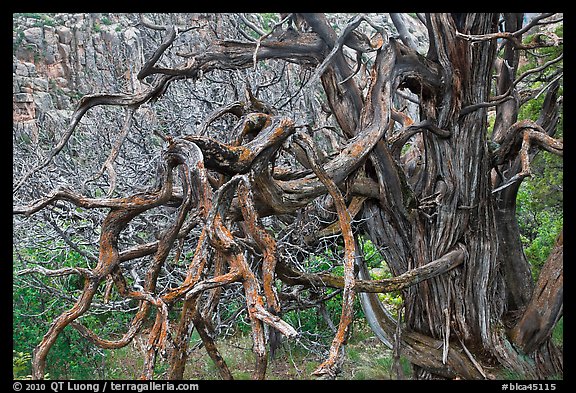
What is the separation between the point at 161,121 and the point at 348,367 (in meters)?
3.95

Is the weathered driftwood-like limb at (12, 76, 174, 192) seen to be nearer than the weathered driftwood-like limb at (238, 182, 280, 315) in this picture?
No

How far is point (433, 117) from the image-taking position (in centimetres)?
482

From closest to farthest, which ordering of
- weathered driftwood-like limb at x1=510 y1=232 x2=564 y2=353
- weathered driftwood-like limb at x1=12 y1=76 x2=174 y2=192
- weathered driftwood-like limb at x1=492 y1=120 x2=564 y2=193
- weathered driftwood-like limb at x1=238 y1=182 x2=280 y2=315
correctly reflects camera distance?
1. weathered driftwood-like limb at x1=238 y1=182 x2=280 y2=315
2. weathered driftwood-like limb at x1=12 y1=76 x2=174 y2=192
3. weathered driftwood-like limb at x1=492 y1=120 x2=564 y2=193
4. weathered driftwood-like limb at x1=510 y1=232 x2=564 y2=353

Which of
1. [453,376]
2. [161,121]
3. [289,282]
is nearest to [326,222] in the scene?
[289,282]

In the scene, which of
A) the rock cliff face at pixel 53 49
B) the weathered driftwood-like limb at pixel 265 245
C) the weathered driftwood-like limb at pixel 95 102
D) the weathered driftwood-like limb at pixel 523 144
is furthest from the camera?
the rock cliff face at pixel 53 49

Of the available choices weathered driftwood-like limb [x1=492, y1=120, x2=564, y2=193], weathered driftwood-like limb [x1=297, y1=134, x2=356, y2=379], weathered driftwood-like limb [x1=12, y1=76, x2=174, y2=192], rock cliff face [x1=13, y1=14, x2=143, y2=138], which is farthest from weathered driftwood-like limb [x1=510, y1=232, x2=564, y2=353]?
rock cliff face [x1=13, y1=14, x2=143, y2=138]

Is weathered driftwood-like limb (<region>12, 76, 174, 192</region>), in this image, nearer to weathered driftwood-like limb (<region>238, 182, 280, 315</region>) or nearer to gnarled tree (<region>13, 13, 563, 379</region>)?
gnarled tree (<region>13, 13, 563, 379</region>)

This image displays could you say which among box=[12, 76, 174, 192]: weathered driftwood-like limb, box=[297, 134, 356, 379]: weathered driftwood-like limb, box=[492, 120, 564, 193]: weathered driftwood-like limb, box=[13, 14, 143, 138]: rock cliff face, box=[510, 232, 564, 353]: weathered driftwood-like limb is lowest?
box=[510, 232, 564, 353]: weathered driftwood-like limb

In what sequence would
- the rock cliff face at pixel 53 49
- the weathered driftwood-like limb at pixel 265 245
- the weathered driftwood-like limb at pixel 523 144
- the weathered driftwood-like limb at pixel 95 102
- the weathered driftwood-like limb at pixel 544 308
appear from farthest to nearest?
the rock cliff face at pixel 53 49 → the weathered driftwood-like limb at pixel 544 308 → the weathered driftwood-like limb at pixel 523 144 → the weathered driftwood-like limb at pixel 95 102 → the weathered driftwood-like limb at pixel 265 245

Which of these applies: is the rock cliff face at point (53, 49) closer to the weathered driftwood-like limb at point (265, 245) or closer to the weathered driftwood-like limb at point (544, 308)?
the weathered driftwood-like limb at point (544, 308)

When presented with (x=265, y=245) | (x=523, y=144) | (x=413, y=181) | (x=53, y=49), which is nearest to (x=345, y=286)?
(x=265, y=245)

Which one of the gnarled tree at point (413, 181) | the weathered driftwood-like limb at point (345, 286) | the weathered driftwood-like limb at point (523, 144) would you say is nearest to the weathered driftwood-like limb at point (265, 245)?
the weathered driftwood-like limb at point (345, 286)

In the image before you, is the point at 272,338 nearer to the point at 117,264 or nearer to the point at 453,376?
the point at 453,376

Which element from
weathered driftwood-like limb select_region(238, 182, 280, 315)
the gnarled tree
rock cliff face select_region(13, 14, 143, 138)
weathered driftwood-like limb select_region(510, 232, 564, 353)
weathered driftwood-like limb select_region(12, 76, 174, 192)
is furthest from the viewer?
rock cliff face select_region(13, 14, 143, 138)
